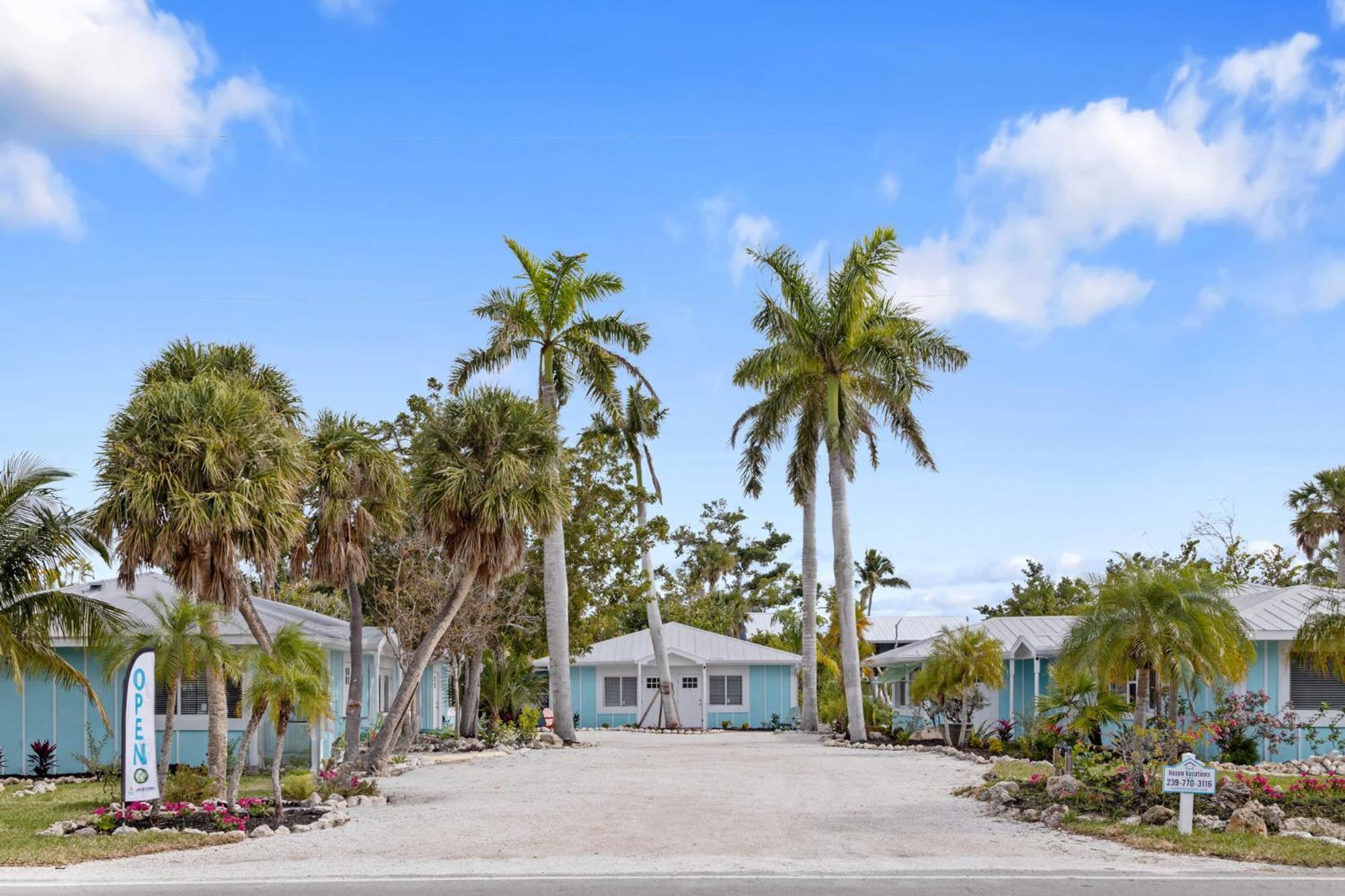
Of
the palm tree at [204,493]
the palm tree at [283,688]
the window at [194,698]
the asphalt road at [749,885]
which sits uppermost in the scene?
the palm tree at [204,493]

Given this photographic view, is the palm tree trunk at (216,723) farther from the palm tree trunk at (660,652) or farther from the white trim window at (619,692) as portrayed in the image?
the white trim window at (619,692)

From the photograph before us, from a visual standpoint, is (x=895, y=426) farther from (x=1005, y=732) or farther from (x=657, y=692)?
(x=657, y=692)

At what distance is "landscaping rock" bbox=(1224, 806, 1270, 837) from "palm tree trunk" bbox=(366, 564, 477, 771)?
12.9 m

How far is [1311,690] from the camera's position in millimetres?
25625

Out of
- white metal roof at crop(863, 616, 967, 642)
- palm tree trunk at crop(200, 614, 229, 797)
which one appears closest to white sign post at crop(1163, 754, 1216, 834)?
palm tree trunk at crop(200, 614, 229, 797)

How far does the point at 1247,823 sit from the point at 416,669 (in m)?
13.9

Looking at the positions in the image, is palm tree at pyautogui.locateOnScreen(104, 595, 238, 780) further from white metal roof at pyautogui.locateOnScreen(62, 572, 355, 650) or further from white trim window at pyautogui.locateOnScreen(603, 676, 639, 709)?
white trim window at pyautogui.locateOnScreen(603, 676, 639, 709)

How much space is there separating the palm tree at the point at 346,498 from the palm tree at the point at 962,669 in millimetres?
14687

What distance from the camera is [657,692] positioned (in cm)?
4722

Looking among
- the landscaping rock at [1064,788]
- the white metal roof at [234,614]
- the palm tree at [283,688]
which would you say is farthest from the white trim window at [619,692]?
the landscaping rock at [1064,788]

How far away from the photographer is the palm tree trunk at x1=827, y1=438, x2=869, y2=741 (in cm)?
3494

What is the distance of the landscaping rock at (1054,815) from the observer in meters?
15.4

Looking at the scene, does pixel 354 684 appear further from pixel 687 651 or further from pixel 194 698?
pixel 687 651

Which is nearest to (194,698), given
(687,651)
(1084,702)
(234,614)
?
(234,614)
